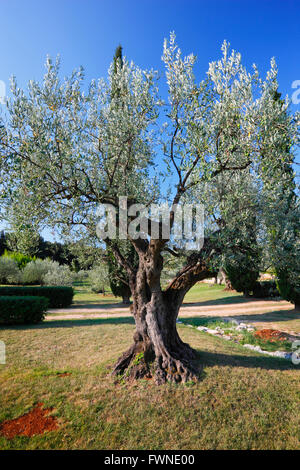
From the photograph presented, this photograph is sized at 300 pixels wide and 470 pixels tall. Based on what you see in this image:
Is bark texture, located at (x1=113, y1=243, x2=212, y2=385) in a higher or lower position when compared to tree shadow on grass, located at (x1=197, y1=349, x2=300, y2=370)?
higher

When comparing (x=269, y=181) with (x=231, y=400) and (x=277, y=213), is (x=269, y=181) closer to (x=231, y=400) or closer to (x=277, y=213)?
(x=277, y=213)

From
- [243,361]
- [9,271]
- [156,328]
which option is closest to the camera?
[156,328]

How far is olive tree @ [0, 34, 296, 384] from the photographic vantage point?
20.7 feet

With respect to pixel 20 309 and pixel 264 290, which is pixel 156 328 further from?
pixel 264 290

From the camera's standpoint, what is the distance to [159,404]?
217 inches

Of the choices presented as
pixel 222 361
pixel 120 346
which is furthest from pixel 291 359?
pixel 120 346

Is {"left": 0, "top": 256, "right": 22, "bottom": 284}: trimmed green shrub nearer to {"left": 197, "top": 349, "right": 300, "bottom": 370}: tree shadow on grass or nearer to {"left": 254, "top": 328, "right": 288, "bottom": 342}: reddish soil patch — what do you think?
{"left": 254, "top": 328, "right": 288, "bottom": 342}: reddish soil patch

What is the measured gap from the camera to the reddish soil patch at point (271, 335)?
11625 mm

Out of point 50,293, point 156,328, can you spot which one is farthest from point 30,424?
point 50,293

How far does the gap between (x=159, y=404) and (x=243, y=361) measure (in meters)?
3.83

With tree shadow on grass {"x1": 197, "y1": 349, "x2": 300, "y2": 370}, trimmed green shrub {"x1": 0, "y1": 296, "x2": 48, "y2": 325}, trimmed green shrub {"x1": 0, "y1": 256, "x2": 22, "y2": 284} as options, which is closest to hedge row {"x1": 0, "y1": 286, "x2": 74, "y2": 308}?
trimmed green shrub {"x1": 0, "y1": 296, "x2": 48, "y2": 325}

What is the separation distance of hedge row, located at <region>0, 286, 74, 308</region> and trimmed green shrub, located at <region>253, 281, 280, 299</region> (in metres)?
18.0

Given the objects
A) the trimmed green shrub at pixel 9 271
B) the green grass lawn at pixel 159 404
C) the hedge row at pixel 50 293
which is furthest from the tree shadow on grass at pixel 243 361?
the trimmed green shrub at pixel 9 271
